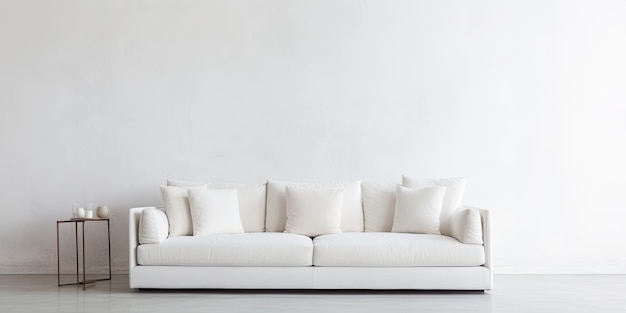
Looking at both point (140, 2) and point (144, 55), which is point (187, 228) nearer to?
point (144, 55)

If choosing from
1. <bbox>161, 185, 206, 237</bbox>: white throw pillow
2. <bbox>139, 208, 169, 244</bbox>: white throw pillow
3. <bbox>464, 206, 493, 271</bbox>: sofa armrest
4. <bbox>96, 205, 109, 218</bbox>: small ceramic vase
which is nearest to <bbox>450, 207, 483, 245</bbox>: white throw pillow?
<bbox>464, 206, 493, 271</bbox>: sofa armrest

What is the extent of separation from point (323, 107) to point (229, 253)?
1926 mm

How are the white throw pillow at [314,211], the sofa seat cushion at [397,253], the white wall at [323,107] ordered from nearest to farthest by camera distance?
the sofa seat cushion at [397,253], the white throw pillow at [314,211], the white wall at [323,107]

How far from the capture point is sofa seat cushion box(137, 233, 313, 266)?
5434mm

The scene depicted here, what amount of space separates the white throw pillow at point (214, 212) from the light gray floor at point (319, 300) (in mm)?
540

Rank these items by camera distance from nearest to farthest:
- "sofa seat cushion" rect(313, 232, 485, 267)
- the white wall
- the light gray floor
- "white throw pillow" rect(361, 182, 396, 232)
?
the light gray floor < "sofa seat cushion" rect(313, 232, 485, 267) < "white throw pillow" rect(361, 182, 396, 232) < the white wall

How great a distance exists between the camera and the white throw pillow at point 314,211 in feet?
19.6

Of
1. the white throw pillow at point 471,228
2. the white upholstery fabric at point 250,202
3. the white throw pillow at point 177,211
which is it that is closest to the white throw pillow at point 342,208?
the white upholstery fabric at point 250,202

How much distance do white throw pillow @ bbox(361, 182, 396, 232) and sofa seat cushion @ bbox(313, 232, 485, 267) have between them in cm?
69

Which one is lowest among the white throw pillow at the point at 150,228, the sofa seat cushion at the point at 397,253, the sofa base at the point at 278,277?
the sofa base at the point at 278,277

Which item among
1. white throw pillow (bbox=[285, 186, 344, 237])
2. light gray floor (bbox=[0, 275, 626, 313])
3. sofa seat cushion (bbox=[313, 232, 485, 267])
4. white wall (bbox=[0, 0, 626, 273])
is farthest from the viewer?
white wall (bbox=[0, 0, 626, 273])

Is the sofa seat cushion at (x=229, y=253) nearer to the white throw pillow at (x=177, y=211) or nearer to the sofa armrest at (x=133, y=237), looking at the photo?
the sofa armrest at (x=133, y=237)

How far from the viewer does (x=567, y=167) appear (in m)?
6.70

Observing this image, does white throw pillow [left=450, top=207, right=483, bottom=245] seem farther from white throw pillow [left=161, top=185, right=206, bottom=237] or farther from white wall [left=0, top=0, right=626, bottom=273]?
white throw pillow [left=161, top=185, right=206, bottom=237]
